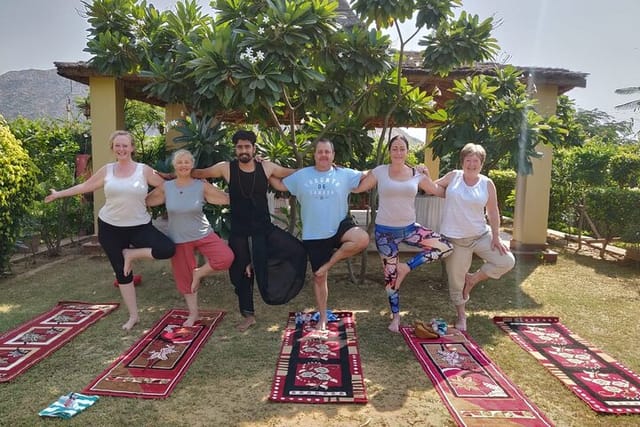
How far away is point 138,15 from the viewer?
4727mm

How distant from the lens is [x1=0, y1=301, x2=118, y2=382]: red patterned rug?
10.8 ft

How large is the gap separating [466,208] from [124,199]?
2.97 metres

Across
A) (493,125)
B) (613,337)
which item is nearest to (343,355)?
(613,337)

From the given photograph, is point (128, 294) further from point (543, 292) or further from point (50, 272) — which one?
point (543, 292)

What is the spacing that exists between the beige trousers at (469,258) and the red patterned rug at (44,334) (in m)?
3.41

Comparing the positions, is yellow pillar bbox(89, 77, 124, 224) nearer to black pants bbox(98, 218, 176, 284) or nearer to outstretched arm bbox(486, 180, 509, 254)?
black pants bbox(98, 218, 176, 284)

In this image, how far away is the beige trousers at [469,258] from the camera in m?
3.90

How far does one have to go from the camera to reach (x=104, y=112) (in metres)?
7.16

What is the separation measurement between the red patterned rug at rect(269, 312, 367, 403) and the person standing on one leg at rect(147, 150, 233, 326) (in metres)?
0.94

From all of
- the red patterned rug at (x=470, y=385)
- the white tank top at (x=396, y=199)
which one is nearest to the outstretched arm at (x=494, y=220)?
the white tank top at (x=396, y=199)

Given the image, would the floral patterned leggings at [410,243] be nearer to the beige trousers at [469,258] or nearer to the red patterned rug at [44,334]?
the beige trousers at [469,258]

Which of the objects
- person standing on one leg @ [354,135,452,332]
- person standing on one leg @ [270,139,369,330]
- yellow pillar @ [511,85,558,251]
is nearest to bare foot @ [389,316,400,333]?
person standing on one leg @ [354,135,452,332]

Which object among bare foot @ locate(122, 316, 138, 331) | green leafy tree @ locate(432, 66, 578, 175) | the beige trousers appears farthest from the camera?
green leafy tree @ locate(432, 66, 578, 175)

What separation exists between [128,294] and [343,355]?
2.05 m
